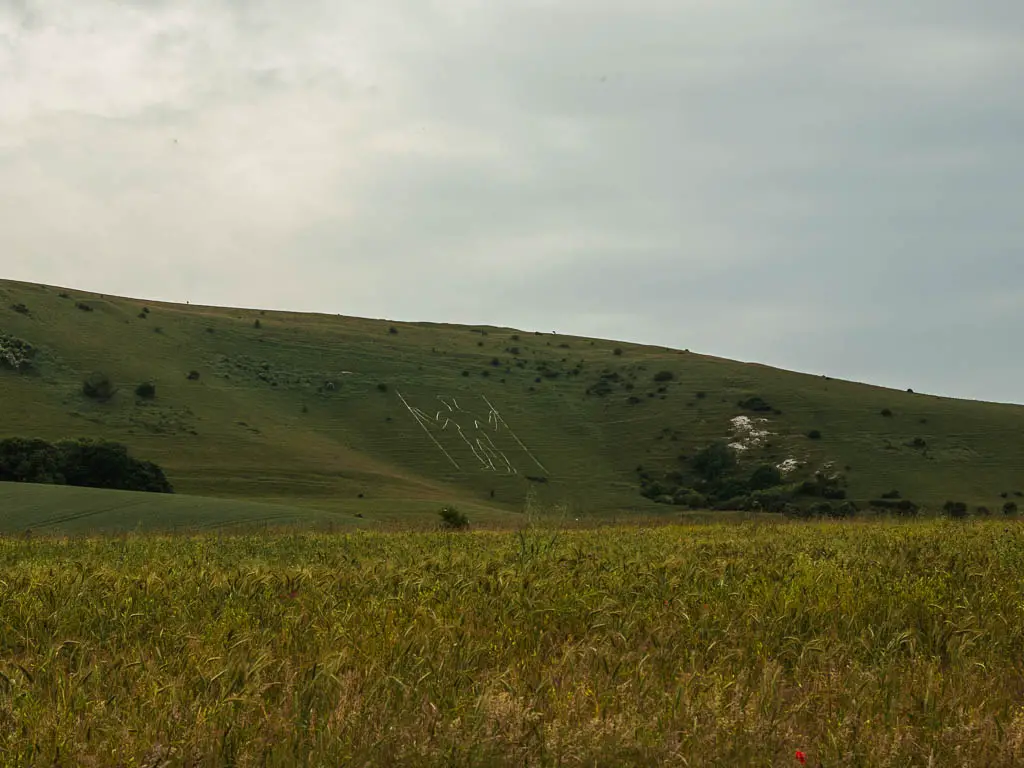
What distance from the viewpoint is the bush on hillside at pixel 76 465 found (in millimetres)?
62938

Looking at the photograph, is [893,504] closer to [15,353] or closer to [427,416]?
[427,416]

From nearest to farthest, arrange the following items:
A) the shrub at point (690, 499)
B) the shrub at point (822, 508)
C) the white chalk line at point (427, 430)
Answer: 1. the shrub at point (822, 508)
2. the shrub at point (690, 499)
3. the white chalk line at point (427, 430)

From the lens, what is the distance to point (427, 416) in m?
105

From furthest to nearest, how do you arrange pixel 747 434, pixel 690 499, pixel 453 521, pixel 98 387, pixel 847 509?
pixel 747 434
pixel 98 387
pixel 690 499
pixel 847 509
pixel 453 521

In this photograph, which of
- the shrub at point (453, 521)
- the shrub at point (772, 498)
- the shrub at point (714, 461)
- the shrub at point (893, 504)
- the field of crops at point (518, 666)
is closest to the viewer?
the field of crops at point (518, 666)

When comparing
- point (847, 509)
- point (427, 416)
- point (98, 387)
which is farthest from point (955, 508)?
point (98, 387)

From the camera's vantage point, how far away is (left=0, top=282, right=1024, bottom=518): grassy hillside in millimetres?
80500

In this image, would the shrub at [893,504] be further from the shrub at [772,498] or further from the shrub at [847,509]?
the shrub at [772,498]

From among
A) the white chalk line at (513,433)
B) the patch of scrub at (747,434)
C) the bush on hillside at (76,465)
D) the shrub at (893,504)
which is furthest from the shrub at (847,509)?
the bush on hillside at (76,465)

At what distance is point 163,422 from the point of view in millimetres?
86438

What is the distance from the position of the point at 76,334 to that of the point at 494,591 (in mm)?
106195

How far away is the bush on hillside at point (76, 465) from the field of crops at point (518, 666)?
57.2 meters

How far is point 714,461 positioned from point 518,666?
87642 millimetres

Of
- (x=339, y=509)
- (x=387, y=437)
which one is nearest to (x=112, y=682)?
(x=339, y=509)
